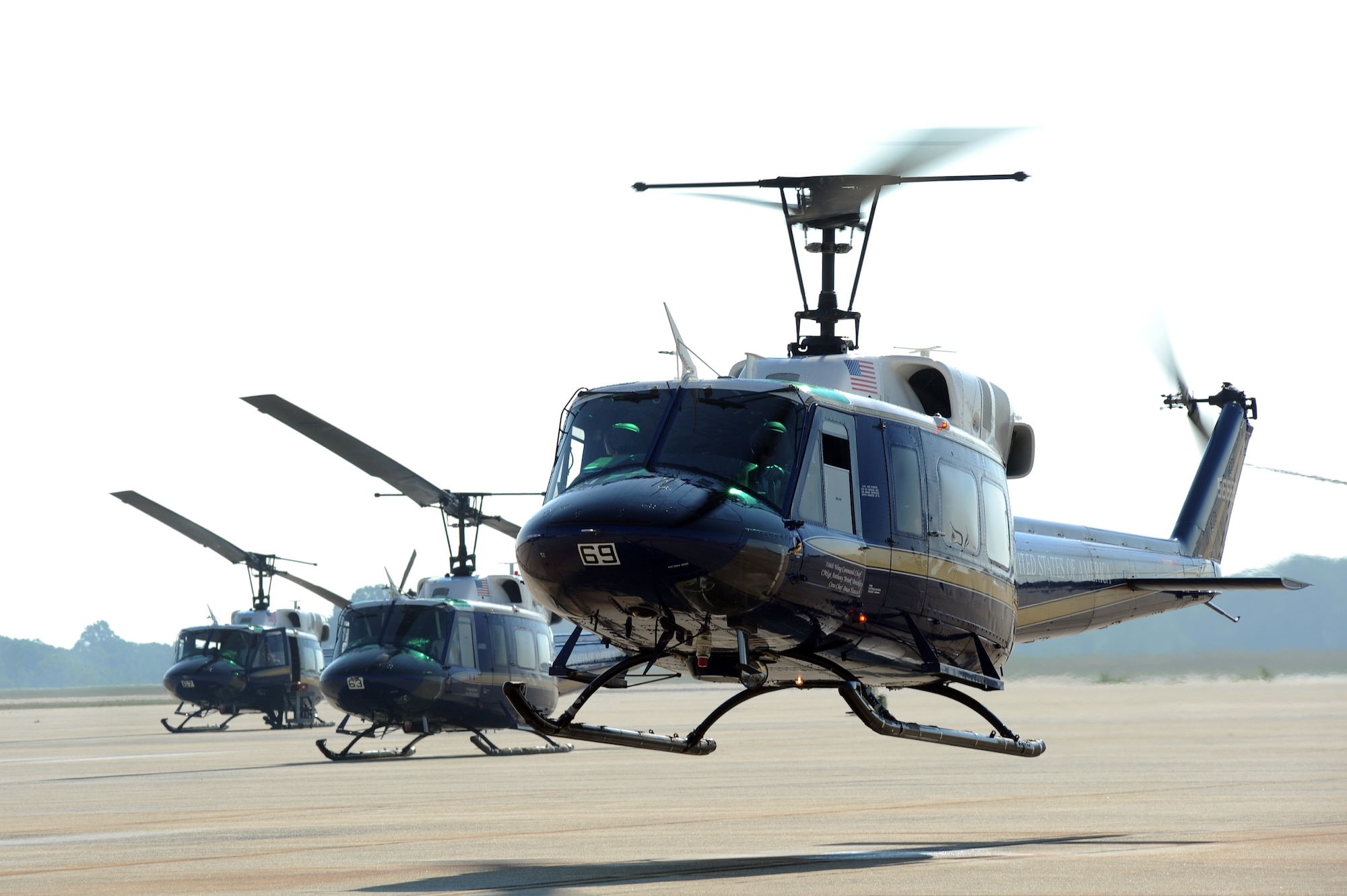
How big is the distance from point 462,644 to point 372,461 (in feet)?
14.6

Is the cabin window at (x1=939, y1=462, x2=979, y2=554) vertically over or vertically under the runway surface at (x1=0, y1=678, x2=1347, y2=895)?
over

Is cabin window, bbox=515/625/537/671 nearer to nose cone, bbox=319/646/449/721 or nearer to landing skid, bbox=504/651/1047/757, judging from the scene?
nose cone, bbox=319/646/449/721

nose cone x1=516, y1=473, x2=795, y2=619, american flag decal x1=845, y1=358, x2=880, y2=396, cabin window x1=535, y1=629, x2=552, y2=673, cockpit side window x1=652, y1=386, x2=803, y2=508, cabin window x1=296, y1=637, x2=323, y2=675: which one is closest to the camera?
nose cone x1=516, y1=473, x2=795, y2=619

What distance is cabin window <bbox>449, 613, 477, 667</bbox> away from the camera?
26422mm

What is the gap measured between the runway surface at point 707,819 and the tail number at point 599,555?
2039 millimetres

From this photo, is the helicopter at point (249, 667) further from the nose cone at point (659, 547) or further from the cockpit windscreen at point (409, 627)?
the nose cone at point (659, 547)

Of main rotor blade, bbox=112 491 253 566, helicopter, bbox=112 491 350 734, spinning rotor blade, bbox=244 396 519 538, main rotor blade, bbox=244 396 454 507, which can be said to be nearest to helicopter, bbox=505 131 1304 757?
spinning rotor blade, bbox=244 396 519 538

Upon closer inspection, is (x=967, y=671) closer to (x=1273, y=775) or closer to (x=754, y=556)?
(x=754, y=556)

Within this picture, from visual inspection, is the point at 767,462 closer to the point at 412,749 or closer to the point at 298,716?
the point at 412,749

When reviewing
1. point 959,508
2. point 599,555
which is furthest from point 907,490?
point 599,555

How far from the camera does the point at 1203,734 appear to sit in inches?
1247

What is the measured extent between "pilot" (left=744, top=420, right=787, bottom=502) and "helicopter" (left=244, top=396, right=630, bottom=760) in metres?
14.4

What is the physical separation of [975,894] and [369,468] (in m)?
16.1

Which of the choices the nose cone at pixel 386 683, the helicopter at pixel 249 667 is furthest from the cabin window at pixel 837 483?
the helicopter at pixel 249 667
